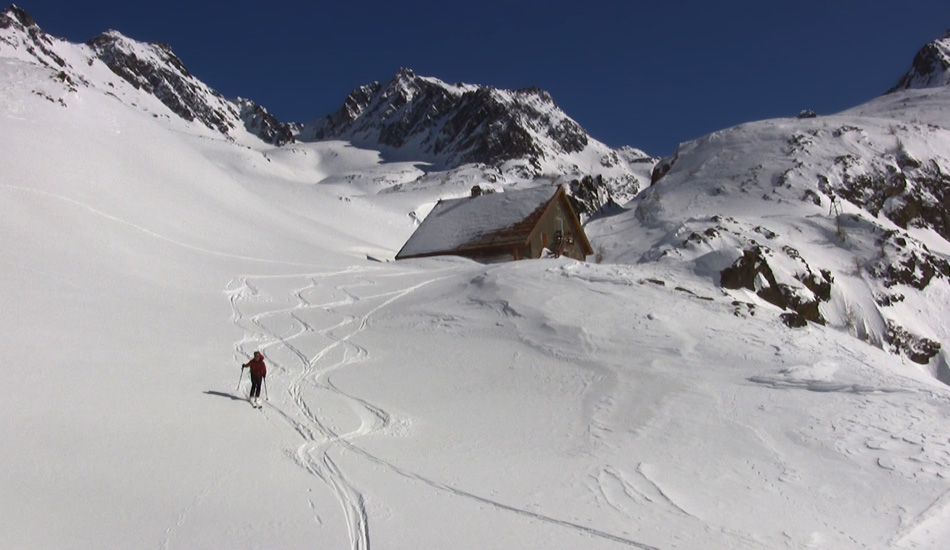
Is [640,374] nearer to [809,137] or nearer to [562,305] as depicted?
[562,305]

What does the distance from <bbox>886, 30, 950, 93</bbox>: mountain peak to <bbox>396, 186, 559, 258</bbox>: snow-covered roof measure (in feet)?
204

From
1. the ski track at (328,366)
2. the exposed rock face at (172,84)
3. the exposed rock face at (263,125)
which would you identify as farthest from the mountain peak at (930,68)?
the exposed rock face at (263,125)

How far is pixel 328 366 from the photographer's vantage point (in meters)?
16.8

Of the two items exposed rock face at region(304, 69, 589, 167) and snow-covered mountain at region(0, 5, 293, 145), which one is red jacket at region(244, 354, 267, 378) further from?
snow-covered mountain at region(0, 5, 293, 145)

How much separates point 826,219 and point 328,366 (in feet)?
104

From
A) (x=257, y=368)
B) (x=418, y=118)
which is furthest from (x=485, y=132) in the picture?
(x=257, y=368)

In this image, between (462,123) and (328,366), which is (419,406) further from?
(462,123)

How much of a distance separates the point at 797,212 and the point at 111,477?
129 ft

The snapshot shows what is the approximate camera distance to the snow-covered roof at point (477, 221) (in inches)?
1471

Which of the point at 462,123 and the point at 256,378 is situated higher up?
the point at 462,123

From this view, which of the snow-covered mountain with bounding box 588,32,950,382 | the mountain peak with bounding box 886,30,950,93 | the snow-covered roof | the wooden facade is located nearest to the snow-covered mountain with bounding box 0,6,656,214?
the mountain peak with bounding box 886,30,950,93

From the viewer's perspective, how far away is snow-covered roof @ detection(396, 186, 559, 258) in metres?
37.4

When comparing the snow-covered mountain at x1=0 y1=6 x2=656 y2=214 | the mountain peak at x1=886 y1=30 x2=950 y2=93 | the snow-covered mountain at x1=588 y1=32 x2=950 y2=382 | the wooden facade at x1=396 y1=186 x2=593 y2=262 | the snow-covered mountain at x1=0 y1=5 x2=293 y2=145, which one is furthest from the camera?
the snow-covered mountain at x1=0 y1=6 x2=656 y2=214

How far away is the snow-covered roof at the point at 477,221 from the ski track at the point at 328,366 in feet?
26.6
